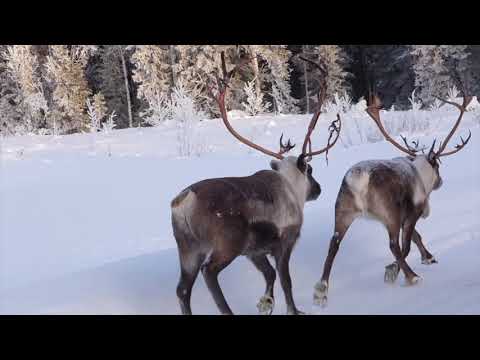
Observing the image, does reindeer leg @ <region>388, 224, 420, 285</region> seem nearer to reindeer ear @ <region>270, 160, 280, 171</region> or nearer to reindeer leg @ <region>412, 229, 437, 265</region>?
reindeer leg @ <region>412, 229, 437, 265</region>

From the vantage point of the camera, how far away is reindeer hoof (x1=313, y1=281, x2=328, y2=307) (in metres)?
3.91

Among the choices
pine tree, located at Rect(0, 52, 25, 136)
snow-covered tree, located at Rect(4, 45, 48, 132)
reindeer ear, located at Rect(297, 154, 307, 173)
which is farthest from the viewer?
pine tree, located at Rect(0, 52, 25, 136)

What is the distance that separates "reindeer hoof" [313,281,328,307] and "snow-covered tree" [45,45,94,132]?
2291 cm

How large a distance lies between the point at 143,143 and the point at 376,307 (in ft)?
31.7

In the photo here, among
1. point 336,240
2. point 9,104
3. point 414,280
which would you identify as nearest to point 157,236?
point 336,240

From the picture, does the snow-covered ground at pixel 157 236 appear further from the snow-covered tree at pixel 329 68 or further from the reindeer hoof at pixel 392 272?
the snow-covered tree at pixel 329 68

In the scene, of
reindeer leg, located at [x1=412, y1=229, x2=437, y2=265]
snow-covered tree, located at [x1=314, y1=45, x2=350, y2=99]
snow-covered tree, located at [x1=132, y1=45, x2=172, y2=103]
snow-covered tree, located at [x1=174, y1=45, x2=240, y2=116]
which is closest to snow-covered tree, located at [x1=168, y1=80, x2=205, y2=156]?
reindeer leg, located at [x1=412, y1=229, x2=437, y2=265]

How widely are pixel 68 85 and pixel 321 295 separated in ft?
78.9

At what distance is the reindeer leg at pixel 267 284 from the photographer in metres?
3.74

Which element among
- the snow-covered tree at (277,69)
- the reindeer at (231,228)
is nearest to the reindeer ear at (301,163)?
the reindeer at (231,228)

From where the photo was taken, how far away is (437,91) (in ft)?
78.9

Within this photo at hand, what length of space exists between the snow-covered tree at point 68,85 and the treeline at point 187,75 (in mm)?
48
